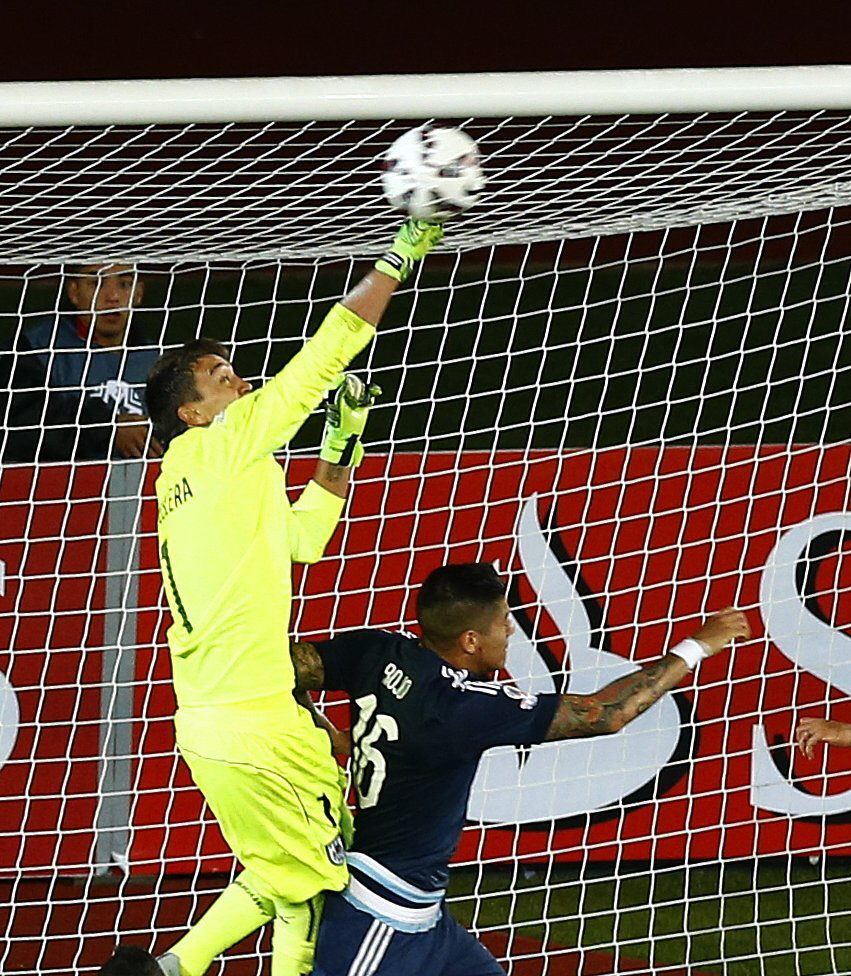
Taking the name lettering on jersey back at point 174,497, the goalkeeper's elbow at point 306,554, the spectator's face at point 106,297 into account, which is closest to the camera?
the name lettering on jersey back at point 174,497

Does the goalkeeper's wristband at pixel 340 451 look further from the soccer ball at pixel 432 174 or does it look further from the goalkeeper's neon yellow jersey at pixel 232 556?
the soccer ball at pixel 432 174

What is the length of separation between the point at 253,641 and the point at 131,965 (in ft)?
2.57

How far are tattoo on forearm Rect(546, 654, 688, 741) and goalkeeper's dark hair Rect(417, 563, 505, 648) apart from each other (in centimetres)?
25

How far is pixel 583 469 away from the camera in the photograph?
505cm

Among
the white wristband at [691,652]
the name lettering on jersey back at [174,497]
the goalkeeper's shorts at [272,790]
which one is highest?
the name lettering on jersey back at [174,497]

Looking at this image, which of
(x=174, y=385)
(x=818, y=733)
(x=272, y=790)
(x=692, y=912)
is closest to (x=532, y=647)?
(x=692, y=912)

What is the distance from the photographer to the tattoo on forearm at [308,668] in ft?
11.6

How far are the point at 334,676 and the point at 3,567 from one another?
1.84m

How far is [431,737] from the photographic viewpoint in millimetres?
3266

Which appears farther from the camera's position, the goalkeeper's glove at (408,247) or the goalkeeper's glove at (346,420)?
the goalkeeper's glove at (346,420)

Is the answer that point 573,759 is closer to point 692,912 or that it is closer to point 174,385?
point 692,912

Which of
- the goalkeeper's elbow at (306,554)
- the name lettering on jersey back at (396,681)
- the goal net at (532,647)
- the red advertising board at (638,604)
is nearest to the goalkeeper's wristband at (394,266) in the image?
the goalkeeper's elbow at (306,554)

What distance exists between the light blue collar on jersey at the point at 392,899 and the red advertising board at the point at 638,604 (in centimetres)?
160

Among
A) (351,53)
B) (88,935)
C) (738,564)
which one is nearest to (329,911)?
(88,935)
